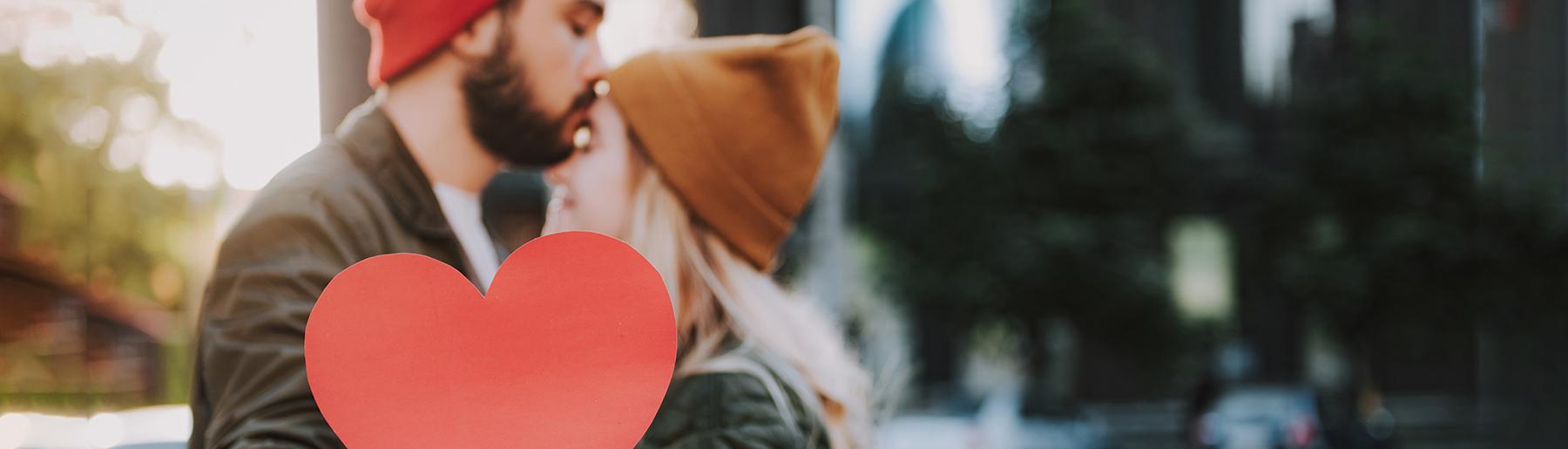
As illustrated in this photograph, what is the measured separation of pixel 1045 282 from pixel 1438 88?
4555mm

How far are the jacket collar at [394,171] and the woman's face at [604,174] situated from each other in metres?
0.16

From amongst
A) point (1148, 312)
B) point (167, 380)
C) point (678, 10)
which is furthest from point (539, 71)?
point (1148, 312)

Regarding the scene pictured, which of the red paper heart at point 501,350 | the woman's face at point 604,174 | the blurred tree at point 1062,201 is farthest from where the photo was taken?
the blurred tree at point 1062,201

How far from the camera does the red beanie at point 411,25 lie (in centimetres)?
124

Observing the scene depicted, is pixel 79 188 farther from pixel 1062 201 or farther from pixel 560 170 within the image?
pixel 1062 201

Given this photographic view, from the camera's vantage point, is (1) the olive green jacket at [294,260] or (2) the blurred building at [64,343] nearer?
(1) the olive green jacket at [294,260]

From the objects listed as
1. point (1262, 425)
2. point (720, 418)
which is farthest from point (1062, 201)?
point (720, 418)

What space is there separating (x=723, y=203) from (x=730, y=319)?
0.53 feet

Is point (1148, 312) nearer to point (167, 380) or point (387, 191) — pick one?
point (167, 380)

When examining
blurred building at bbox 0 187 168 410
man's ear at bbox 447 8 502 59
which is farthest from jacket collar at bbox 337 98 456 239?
blurred building at bbox 0 187 168 410

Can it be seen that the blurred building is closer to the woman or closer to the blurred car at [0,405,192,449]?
the blurred car at [0,405,192,449]

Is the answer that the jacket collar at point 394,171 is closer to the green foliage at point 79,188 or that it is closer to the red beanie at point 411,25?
the red beanie at point 411,25

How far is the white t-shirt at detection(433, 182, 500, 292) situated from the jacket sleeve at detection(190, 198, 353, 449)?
0.14m

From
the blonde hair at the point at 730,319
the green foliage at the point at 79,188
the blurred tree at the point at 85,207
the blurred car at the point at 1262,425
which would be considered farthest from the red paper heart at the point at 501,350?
the blurred car at the point at 1262,425
